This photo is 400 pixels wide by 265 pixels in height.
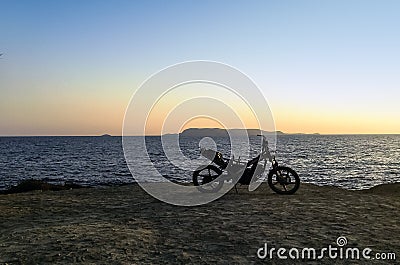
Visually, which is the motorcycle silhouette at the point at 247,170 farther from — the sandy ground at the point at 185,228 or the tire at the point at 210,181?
the sandy ground at the point at 185,228

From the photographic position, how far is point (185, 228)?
8.00 meters

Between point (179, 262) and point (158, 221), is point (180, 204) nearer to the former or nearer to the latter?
point (158, 221)

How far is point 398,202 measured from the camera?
11.1m

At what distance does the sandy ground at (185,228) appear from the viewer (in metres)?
6.24

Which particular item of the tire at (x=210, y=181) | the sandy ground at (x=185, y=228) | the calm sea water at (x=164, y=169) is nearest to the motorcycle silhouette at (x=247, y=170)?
the tire at (x=210, y=181)

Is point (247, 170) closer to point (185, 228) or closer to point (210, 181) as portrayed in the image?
point (210, 181)

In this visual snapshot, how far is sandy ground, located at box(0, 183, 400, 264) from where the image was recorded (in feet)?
20.5

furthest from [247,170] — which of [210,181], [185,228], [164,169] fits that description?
[164,169]

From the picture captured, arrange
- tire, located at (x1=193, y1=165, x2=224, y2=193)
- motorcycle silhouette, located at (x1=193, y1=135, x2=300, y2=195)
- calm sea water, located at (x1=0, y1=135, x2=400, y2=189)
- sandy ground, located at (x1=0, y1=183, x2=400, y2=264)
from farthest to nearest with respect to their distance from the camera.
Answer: calm sea water, located at (x1=0, y1=135, x2=400, y2=189) → tire, located at (x1=193, y1=165, x2=224, y2=193) → motorcycle silhouette, located at (x1=193, y1=135, x2=300, y2=195) → sandy ground, located at (x1=0, y1=183, x2=400, y2=264)

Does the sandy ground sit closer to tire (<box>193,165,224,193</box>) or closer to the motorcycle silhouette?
the motorcycle silhouette

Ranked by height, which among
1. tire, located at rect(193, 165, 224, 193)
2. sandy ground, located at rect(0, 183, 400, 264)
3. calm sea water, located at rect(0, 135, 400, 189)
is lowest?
calm sea water, located at rect(0, 135, 400, 189)

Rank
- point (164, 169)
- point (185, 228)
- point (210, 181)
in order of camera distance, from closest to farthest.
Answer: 1. point (185, 228)
2. point (210, 181)
3. point (164, 169)

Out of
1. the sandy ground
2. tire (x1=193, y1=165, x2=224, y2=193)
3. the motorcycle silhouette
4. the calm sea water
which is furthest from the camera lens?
the calm sea water

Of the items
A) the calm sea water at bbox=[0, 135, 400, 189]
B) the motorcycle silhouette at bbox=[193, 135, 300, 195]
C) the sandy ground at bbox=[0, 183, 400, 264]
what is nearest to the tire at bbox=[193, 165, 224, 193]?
the motorcycle silhouette at bbox=[193, 135, 300, 195]
